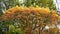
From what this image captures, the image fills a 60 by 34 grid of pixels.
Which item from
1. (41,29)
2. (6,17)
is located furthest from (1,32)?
(41,29)

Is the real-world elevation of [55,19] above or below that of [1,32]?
above

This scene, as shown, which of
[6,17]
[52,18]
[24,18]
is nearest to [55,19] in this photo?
[52,18]

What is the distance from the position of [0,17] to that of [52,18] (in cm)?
181

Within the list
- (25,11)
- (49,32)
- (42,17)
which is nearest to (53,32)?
(49,32)

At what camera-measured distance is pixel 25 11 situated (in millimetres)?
7996

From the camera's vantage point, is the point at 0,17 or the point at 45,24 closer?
the point at 45,24

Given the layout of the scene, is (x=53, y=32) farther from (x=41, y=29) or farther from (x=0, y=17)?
(x=0, y=17)

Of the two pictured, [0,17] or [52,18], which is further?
[0,17]

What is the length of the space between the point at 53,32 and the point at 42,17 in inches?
26.2

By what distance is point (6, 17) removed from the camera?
818 centimetres

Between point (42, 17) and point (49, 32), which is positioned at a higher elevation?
point (42, 17)

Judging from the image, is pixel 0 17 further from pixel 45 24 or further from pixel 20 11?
pixel 45 24

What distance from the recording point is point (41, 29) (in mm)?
8266

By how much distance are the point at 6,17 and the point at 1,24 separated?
75 cm
